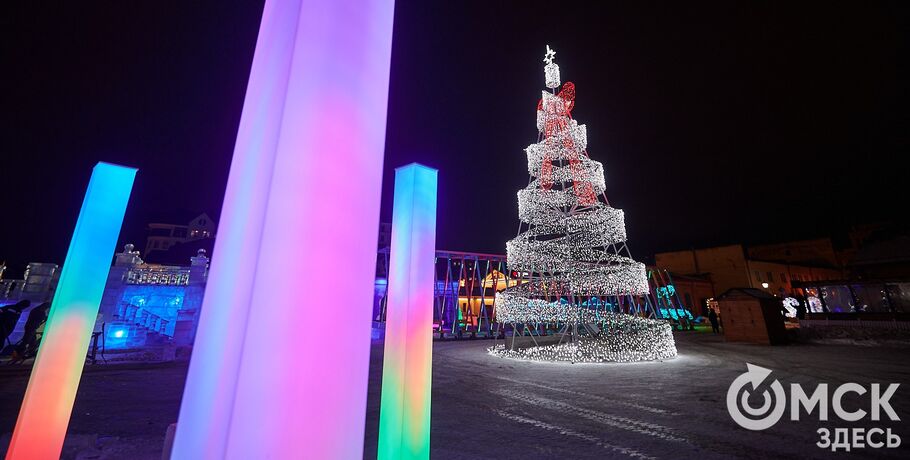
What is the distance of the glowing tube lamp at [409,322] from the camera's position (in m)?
2.04

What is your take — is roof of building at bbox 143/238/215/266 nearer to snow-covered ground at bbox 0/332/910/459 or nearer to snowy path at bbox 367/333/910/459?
snow-covered ground at bbox 0/332/910/459

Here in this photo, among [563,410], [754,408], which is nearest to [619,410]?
[563,410]

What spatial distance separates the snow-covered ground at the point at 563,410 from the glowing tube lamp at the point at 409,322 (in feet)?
5.81

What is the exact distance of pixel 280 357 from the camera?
2.79ft

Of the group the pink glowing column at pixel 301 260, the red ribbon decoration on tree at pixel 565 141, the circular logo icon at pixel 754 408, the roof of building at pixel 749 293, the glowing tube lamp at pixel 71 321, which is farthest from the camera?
the roof of building at pixel 749 293

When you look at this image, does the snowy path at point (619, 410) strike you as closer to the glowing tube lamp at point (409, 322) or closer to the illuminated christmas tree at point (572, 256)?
the illuminated christmas tree at point (572, 256)

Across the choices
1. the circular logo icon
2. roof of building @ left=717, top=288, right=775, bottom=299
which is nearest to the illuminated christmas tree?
the circular logo icon

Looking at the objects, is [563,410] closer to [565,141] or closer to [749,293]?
[565,141]

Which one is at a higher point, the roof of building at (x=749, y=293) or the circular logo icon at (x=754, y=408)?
the roof of building at (x=749, y=293)

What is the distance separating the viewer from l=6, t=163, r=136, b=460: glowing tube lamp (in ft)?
8.38

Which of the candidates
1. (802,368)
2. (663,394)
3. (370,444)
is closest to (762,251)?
(802,368)

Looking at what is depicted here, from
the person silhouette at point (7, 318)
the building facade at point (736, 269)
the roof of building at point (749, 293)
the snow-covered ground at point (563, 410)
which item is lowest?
the snow-covered ground at point (563, 410)

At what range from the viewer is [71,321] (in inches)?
113

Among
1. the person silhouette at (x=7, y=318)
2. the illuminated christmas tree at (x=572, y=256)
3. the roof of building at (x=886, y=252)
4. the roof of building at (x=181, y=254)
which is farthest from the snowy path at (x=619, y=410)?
the roof of building at (x=181, y=254)
